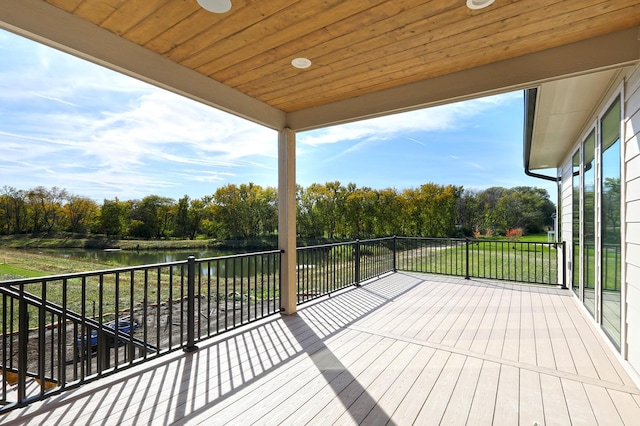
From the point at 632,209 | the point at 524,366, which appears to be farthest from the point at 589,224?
the point at 524,366

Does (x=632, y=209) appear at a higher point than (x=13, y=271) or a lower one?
higher

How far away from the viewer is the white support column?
3.86 m

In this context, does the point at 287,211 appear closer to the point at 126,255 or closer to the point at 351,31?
the point at 351,31

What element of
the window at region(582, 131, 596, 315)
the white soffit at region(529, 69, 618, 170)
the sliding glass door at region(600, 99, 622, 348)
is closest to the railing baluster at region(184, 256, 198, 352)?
the white soffit at region(529, 69, 618, 170)

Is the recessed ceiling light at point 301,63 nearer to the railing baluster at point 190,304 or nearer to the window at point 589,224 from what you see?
the railing baluster at point 190,304

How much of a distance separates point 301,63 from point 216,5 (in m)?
0.86

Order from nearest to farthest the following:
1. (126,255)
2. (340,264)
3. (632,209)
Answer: (632,209), (340,264), (126,255)

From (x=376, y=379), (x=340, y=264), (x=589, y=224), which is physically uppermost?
(x=589, y=224)

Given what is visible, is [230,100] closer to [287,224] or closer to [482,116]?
[287,224]

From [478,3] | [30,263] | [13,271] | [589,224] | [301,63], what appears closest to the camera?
[478,3]

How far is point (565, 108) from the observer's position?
11.0 feet

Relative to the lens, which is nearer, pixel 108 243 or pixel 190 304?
pixel 190 304

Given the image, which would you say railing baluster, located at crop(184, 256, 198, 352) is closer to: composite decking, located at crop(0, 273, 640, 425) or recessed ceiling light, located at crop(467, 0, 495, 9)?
composite decking, located at crop(0, 273, 640, 425)

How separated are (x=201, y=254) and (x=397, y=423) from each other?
18.6 metres
